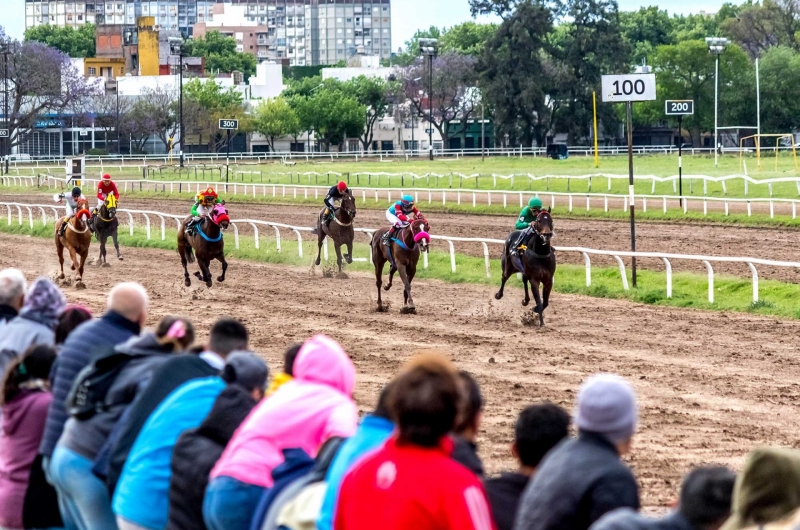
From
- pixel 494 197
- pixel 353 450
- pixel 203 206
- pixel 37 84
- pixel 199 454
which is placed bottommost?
pixel 199 454

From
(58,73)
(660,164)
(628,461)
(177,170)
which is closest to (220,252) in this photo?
(628,461)

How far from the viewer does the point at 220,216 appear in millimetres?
19250

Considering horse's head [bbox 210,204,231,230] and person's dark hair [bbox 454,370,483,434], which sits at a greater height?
horse's head [bbox 210,204,231,230]

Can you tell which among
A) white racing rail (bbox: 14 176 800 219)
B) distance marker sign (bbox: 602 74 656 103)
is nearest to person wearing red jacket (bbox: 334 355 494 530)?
distance marker sign (bbox: 602 74 656 103)

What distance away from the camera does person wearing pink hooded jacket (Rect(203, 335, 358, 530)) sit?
4.52 m

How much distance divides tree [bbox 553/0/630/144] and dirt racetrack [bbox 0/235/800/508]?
48.8m

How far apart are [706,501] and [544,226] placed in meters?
11.1

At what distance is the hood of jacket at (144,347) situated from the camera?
17.7 ft

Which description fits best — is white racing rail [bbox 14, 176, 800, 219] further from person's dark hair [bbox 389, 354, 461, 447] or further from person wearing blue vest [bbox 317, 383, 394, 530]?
person's dark hair [bbox 389, 354, 461, 447]

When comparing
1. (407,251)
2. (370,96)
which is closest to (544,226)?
(407,251)

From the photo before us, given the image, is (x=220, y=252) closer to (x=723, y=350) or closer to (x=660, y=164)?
(x=723, y=350)

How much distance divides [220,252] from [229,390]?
14976mm

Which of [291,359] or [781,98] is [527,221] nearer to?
[291,359]

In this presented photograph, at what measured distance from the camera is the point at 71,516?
545 cm
